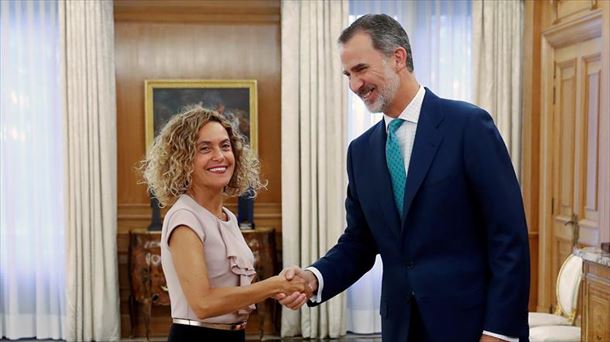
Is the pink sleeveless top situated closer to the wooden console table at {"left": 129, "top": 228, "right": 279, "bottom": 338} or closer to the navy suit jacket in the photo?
the navy suit jacket

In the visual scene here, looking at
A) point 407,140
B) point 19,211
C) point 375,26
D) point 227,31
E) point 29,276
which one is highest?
point 227,31

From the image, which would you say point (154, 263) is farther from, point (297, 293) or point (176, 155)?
point (176, 155)

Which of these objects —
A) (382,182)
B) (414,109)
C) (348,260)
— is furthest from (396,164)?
(348,260)

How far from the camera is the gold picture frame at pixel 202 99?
6574 millimetres

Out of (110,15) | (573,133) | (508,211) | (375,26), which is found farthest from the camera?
(110,15)

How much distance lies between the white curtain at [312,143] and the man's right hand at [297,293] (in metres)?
3.71

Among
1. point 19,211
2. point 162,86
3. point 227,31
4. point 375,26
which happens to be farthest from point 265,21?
point 375,26

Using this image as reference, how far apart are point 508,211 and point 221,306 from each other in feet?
3.19

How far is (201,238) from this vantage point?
240cm

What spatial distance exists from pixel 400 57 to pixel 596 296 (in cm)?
225

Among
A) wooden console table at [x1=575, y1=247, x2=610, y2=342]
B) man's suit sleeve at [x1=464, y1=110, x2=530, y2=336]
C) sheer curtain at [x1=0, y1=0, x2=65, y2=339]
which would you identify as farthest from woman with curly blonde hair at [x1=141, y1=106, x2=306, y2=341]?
sheer curtain at [x1=0, y1=0, x2=65, y2=339]

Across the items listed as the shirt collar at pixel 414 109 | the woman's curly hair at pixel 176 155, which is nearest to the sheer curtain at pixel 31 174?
the woman's curly hair at pixel 176 155

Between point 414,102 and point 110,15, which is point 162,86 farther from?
point 414,102

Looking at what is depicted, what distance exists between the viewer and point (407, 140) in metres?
2.34
